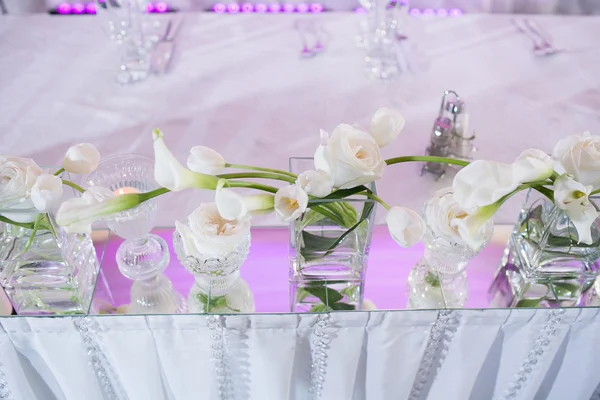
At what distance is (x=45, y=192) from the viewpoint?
1.96 ft

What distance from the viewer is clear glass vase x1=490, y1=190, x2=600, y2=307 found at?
2.35ft

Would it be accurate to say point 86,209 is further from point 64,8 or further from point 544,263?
point 64,8

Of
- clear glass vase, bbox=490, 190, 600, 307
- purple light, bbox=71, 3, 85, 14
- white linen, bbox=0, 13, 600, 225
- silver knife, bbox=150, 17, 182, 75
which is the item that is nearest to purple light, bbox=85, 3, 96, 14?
purple light, bbox=71, 3, 85, 14

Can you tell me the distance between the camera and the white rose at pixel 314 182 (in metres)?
0.57

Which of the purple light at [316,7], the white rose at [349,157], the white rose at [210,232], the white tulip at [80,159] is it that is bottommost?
the purple light at [316,7]

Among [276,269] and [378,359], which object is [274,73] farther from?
[378,359]

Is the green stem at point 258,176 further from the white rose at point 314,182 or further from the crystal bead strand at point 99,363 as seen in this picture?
the crystal bead strand at point 99,363

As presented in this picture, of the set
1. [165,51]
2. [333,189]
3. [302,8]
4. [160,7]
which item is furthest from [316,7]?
[333,189]

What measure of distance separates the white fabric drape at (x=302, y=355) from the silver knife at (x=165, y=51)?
90 cm

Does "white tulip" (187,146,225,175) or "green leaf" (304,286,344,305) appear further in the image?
"green leaf" (304,286,344,305)

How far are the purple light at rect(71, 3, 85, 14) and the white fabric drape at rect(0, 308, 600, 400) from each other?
144cm

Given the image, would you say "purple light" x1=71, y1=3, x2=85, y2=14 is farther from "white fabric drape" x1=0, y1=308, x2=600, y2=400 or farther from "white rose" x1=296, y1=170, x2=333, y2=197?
"white rose" x1=296, y1=170, x2=333, y2=197

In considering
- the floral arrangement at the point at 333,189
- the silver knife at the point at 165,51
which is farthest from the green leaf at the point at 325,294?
the silver knife at the point at 165,51

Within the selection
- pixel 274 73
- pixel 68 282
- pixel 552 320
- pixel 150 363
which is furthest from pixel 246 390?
pixel 274 73
